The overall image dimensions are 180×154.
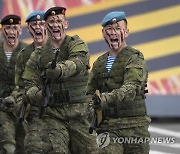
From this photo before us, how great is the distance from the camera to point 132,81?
8625 mm

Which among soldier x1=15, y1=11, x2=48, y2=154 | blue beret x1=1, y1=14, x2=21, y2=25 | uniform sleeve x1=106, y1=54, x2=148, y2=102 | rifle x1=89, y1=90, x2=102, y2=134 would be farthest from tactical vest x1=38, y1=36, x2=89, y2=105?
blue beret x1=1, y1=14, x2=21, y2=25

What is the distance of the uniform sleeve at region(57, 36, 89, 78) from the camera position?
339 inches

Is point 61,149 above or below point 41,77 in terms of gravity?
→ below

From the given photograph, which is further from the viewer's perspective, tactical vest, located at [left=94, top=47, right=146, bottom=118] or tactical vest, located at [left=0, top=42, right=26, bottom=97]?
tactical vest, located at [left=0, top=42, right=26, bottom=97]

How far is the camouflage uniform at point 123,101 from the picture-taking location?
880 centimetres

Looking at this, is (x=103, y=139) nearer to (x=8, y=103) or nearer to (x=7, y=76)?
(x=8, y=103)

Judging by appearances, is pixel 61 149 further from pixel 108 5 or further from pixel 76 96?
pixel 108 5

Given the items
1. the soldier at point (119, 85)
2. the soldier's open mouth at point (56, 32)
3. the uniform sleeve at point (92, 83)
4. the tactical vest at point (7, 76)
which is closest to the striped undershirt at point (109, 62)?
the soldier at point (119, 85)

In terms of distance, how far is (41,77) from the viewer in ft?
29.0

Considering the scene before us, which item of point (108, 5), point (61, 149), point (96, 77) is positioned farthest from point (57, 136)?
point (108, 5)

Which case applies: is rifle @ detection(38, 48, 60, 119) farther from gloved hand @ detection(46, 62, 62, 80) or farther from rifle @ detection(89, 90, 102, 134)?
rifle @ detection(89, 90, 102, 134)

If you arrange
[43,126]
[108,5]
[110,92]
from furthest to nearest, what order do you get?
[108,5]
[43,126]
[110,92]

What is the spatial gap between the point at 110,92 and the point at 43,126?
0.99 metres

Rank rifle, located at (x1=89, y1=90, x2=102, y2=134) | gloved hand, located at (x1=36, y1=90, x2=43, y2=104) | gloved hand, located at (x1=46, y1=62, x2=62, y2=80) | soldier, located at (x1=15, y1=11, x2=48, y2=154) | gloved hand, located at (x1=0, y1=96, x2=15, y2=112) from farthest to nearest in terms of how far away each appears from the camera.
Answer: soldier, located at (x1=15, y1=11, x2=48, y2=154)
gloved hand, located at (x1=0, y1=96, x2=15, y2=112)
gloved hand, located at (x1=36, y1=90, x2=43, y2=104)
rifle, located at (x1=89, y1=90, x2=102, y2=134)
gloved hand, located at (x1=46, y1=62, x2=62, y2=80)
